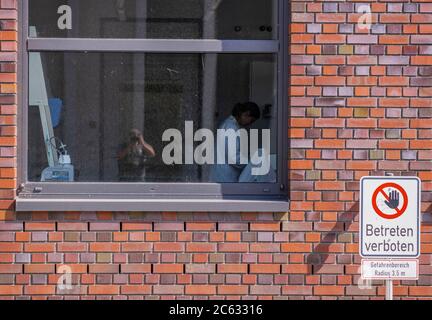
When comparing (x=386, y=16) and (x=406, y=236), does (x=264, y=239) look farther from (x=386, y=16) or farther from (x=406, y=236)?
(x=386, y=16)

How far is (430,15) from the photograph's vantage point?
6.27m

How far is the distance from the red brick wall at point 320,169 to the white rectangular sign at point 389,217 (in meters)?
0.80

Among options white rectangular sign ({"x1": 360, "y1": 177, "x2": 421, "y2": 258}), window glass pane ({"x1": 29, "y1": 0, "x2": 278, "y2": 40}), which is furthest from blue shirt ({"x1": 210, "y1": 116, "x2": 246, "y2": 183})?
white rectangular sign ({"x1": 360, "y1": 177, "x2": 421, "y2": 258})

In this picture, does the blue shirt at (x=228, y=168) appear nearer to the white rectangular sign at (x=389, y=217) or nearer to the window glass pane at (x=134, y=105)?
the window glass pane at (x=134, y=105)

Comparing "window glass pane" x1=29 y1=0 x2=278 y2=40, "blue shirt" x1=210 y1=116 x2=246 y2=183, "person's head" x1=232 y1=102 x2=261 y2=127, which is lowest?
"blue shirt" x1=210 y1=116 x2=246 y2=183

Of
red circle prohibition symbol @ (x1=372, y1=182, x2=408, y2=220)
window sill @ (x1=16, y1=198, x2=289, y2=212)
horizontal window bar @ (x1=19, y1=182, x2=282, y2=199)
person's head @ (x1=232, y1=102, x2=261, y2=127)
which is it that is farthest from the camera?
person's head @ (x1=232, y1=102, x2=261, y2=127)

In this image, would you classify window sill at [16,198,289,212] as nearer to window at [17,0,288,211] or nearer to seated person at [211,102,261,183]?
window at [17,0,288,211]

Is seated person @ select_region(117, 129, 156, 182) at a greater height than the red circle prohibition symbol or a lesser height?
greater

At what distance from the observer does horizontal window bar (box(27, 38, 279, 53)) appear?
6.41 meters

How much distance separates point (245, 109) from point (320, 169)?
2.39 feet

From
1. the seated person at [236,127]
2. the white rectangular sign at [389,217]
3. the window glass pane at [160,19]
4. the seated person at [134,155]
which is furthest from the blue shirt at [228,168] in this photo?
the white rectangular sign at [389,217]

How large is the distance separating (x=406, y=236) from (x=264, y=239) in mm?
1177

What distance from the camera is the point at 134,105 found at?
646 cm

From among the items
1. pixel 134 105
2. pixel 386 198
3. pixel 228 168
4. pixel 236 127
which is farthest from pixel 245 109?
pixel 386 198
